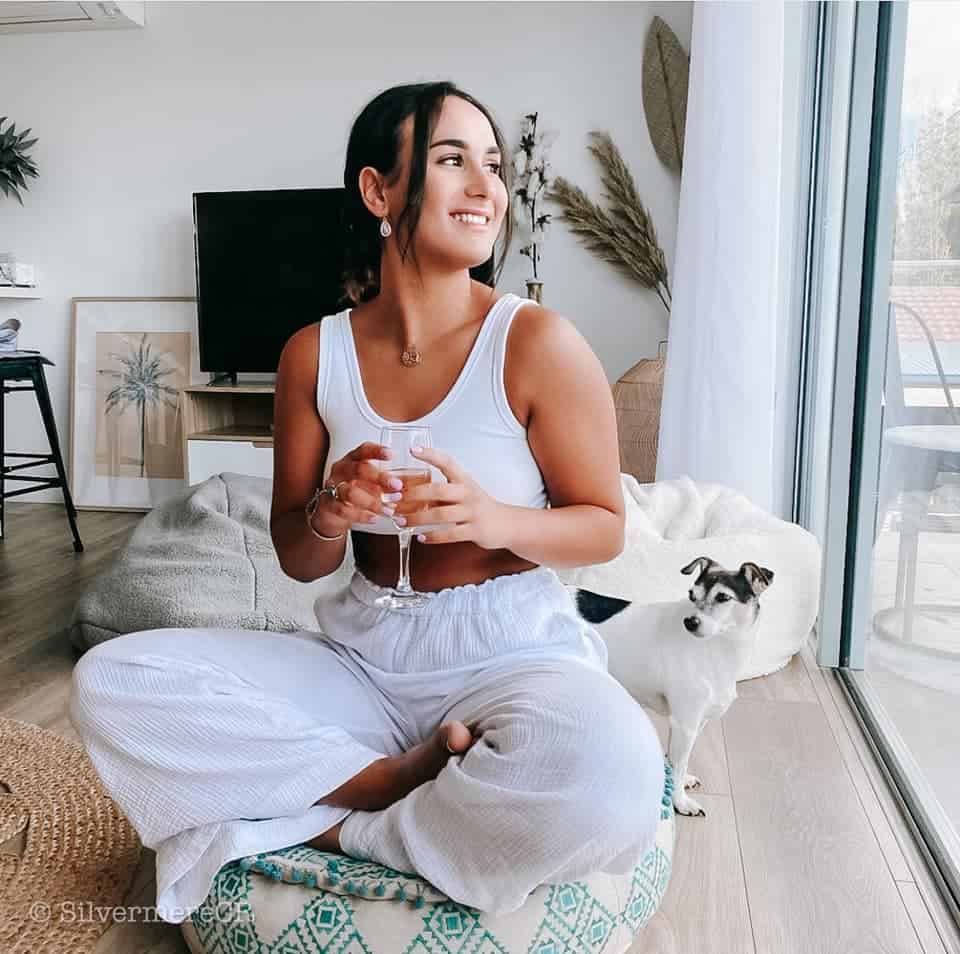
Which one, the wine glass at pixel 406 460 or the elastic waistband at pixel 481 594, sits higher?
the wine glass at pixel 406 460

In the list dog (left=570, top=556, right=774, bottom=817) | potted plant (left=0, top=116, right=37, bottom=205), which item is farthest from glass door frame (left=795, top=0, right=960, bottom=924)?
potted plant (left=0, top=116, right=37, bottom=205)

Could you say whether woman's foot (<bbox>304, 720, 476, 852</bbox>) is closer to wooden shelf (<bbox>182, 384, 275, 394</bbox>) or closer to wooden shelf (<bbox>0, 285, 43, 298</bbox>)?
wooden shelf (<bbox>182, 384, 275, 394</bbox>)

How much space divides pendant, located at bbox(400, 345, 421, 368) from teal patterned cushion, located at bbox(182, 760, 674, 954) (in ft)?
2.04

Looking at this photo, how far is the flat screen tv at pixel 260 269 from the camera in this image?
Answer: 13.7 ft

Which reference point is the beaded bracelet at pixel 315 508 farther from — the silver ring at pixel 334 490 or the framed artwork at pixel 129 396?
the framed artwork at pixel 129 396

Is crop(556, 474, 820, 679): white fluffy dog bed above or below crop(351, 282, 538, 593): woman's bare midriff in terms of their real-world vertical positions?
below

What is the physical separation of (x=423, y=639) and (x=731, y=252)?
68.1 inches

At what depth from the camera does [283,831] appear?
3.84 ft

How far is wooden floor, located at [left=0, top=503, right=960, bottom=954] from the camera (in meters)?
1.28

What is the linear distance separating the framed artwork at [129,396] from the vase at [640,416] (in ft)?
6.66

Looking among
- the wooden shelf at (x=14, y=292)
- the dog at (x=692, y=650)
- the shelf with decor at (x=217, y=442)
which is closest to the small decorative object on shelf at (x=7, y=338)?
the shelf with decor at (x=217, y=442)

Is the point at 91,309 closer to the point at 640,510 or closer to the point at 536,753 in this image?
the point at 640,510

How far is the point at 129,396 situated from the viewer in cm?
454

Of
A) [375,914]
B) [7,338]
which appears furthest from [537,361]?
[7,338]
